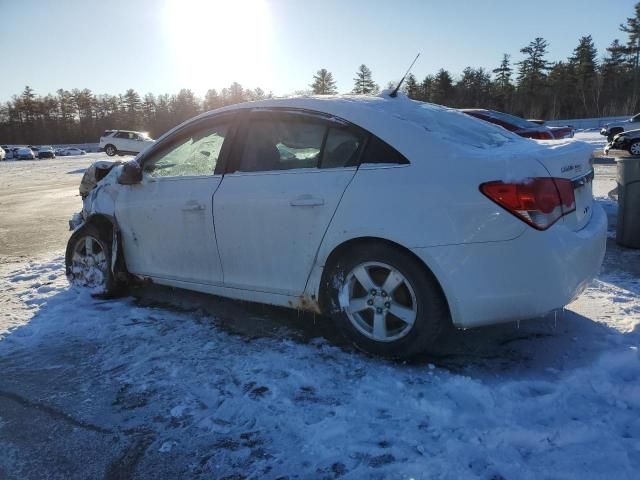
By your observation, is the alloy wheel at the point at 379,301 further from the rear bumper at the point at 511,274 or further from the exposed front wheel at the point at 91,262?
the exposed front wheel at the point at 91,262

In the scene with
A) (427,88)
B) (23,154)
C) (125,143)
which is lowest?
(23,154)

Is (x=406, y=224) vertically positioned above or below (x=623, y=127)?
below

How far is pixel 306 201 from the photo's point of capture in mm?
3186

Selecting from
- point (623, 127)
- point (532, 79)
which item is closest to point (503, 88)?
point (532, 79)

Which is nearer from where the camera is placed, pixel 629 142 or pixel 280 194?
pixel 280 194

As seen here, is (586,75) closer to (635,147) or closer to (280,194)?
(635,147)

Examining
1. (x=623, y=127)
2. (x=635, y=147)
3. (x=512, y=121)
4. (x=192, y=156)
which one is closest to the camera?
(x=192, y=156)

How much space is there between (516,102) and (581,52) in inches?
423

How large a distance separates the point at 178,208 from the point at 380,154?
1.71 m

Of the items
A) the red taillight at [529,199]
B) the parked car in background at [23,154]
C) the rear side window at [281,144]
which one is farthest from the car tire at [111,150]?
the red taillight at [529,199]

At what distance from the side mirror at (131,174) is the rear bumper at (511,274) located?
256cm

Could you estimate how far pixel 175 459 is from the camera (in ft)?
7.55

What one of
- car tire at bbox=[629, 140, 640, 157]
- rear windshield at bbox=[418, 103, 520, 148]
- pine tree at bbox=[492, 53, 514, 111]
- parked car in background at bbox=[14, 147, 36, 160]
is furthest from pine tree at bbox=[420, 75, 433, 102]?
rear windshield at bbox=[418, 103, 520, 148]

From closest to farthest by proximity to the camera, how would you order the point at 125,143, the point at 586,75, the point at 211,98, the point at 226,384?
the point at 226,384 → the point at 125,143 → the point at 586,75 → the point at 211,98
